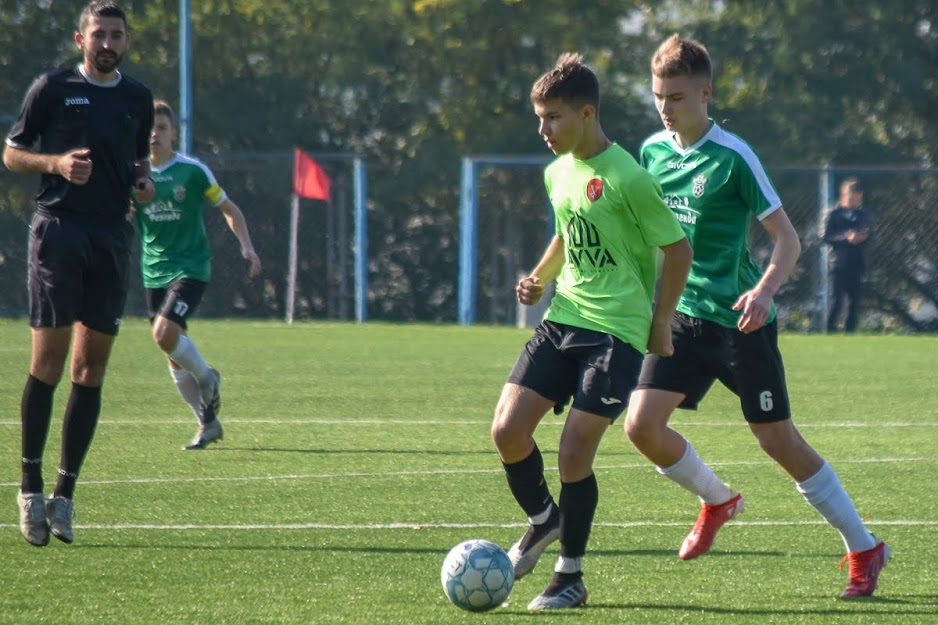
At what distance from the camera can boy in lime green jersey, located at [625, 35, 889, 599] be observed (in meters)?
5.55

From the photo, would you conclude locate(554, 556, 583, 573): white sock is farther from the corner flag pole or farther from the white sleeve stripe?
the corner flag pole

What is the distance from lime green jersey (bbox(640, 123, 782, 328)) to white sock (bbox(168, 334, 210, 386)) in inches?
175

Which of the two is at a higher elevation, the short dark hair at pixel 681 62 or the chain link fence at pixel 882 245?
the short dark hair at pixel 681 62

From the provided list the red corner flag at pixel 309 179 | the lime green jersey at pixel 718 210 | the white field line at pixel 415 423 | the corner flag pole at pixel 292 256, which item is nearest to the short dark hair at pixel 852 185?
the red corner flag at pixel 309 179

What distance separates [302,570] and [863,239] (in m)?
16.7

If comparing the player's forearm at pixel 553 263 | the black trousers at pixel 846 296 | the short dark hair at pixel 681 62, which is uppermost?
the short dark hair at pixel 681 62

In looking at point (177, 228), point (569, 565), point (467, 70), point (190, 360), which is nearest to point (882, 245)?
point (467, 70)

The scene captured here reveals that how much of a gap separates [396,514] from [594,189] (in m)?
2.23

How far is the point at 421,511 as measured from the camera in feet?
23.0

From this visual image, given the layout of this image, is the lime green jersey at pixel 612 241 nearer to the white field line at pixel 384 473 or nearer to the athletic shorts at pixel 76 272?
the athletic shorts at pixel 76 272

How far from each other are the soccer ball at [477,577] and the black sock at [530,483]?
46 centimetres

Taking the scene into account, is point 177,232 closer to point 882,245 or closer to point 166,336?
point 166,336

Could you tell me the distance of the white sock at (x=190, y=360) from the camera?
9555 mm

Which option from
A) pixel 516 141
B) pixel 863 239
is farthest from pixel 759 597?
pixel 516 141
